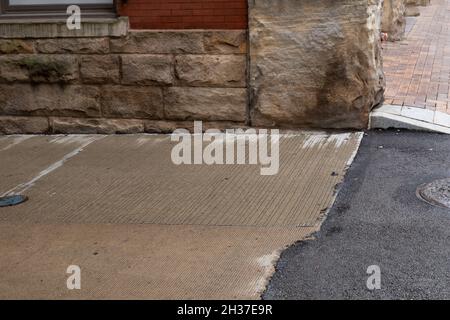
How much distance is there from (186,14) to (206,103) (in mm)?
981

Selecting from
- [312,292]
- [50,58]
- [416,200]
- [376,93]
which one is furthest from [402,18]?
[312,292]

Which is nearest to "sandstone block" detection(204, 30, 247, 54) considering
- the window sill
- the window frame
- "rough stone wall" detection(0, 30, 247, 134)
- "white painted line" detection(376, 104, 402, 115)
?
"rough stone wall" detection(0, 30, 247, 134)

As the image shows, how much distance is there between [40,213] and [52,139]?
2410 millimetres

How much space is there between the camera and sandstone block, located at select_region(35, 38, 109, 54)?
8047mm

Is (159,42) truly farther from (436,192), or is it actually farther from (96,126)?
(436,192)

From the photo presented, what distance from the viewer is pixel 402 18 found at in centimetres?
1385

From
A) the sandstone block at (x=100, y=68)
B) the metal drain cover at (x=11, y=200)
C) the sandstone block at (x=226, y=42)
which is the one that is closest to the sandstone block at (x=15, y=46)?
the sandstone block at (x=100, y=68)

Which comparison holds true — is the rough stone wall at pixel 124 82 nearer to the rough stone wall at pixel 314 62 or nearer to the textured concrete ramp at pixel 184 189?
the rough stone wall at pixel 314 62

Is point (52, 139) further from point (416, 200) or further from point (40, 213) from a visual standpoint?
point (416, 200)

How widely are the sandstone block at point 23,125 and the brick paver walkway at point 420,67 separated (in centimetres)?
397

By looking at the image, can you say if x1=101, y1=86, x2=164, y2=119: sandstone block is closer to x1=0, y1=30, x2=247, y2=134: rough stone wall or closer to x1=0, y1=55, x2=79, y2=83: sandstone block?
x1=0, y1=30, x2=247, y2=134: rough stone wall

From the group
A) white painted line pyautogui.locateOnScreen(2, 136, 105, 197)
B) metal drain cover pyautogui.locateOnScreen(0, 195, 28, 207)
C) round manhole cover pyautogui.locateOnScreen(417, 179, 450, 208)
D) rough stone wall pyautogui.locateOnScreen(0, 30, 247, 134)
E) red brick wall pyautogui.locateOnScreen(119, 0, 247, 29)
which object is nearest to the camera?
round manhole cover pyautogui.locateOnScreen(417, 179, 450, 208)

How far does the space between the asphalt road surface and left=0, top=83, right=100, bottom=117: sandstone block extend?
3.16m

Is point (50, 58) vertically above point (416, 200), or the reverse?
point (50, 58)
